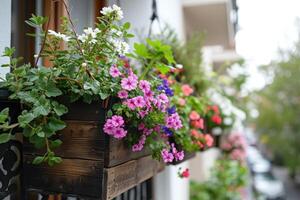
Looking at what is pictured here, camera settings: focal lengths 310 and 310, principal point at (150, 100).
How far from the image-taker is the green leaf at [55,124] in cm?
91

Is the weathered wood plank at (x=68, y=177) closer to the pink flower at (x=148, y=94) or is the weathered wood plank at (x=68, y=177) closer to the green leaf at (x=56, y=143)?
the green leaf at (x=56, y=143)

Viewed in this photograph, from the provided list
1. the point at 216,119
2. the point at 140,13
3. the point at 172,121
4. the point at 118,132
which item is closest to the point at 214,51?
the point at 216,119

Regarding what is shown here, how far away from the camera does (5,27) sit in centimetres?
109

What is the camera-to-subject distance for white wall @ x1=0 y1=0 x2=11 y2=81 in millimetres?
1071

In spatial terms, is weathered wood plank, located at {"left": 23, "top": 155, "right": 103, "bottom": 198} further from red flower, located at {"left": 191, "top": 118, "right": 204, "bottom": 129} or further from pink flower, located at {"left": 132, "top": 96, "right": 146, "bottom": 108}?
red flower, located at {"left": 191, "top": 118, "right": 204, "bottom": 129}

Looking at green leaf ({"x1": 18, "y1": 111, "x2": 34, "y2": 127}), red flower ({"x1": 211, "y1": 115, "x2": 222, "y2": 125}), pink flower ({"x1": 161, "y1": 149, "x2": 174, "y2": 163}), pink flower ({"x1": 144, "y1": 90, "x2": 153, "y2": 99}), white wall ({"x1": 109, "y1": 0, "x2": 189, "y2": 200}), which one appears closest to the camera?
green leaf ({"x1": 18, "y1": 111, "x2": 34, "y2": 127})

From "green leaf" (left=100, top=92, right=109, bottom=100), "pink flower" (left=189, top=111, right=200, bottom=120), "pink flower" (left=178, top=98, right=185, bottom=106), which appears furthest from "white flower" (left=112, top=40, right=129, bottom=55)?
"pink flower" (left=189, top=111, right=200, bottom=120)

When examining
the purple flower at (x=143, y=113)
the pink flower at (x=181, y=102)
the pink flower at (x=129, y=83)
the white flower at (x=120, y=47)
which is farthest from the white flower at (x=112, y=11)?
the pink flower at (x=181, y=102)

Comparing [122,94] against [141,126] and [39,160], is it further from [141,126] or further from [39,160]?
[39,160]

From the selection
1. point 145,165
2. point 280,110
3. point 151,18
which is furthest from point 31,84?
point 280,110

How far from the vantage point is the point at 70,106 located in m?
0.98

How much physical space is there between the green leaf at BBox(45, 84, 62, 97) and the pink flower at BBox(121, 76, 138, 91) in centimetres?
19

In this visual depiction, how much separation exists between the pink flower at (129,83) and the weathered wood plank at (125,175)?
255 millimetres

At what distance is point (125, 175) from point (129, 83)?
326 mm
